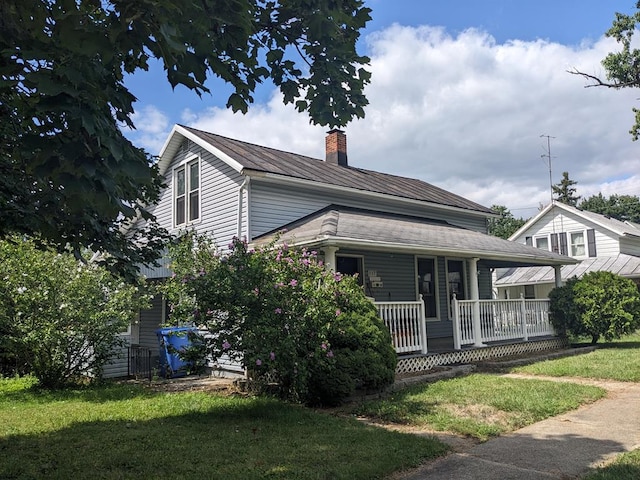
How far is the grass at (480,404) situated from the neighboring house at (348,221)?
221 cm

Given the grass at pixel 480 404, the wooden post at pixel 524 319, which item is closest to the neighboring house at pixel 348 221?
the wooden post at pixel 524 319

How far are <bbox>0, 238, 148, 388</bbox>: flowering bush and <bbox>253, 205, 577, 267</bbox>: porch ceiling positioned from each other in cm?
351

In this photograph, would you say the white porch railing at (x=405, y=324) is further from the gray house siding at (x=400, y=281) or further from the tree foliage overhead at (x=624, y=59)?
the tree foliage overhead at (x=624, y=59)

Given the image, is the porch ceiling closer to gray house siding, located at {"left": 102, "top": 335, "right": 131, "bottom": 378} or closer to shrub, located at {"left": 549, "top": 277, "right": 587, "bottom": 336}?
Answer: shrub, located at {"left": 549, "top": 277, "right": 587, "bottom": 336}

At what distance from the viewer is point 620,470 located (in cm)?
479

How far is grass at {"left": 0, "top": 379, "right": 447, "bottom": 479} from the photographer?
5.13 metres

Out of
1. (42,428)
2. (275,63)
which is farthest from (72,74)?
(42,428)

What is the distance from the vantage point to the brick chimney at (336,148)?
18.5 meters

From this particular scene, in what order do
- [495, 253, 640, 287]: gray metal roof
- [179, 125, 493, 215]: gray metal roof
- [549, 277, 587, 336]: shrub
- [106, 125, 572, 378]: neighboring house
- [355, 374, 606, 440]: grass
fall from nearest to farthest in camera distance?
[355, 374, 606, 440]: grass
[106, 125, 572, 378]: neighboring house
[179, 125, 493, 215]: gray metal roof
[549, 277, 587, 336]: shrub
[495, 253, 640, 287]: gray metal roof

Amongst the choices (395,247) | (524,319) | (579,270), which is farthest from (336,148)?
(579,270)

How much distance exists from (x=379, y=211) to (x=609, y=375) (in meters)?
7.59

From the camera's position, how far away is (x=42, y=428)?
722 centimetres

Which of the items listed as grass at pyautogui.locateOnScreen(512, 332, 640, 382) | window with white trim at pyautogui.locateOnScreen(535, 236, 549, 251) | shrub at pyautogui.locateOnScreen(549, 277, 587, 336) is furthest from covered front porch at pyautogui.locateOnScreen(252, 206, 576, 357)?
window with white trim at pyautogui.locateOnScreen(535, 236, 549, 251)

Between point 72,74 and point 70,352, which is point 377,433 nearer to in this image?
point 72,74
